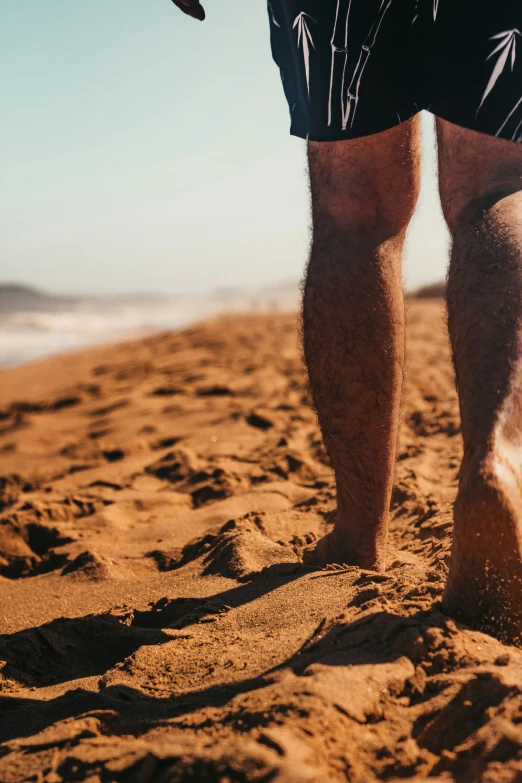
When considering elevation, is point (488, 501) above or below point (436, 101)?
below

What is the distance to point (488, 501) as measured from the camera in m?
1.19

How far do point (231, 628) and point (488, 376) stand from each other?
693mm

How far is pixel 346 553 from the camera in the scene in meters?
1.74

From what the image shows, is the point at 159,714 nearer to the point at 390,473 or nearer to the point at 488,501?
the point at 488,501

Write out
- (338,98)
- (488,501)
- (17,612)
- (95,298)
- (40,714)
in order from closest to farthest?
(488,501) < (40,714) < (338,98) < (17,612) < (95,298)

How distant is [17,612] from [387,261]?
120cm

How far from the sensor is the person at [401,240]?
1.25 m

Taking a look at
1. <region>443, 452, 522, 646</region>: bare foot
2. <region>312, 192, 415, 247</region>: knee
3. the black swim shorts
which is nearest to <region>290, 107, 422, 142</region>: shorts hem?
the black swim shorts

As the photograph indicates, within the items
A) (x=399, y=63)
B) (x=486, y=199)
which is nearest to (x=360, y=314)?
(x=486, y=199)

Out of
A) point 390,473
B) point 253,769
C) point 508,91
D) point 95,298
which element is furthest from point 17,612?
point 95,298

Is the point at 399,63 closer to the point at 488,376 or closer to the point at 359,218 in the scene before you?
the point at 359,218

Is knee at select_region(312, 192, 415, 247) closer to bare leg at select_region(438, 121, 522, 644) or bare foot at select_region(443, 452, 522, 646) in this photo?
bare leg at select_region(438, 121, 522, 644)

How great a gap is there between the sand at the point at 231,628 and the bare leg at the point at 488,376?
0.25 ft

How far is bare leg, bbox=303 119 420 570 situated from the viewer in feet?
5.50
